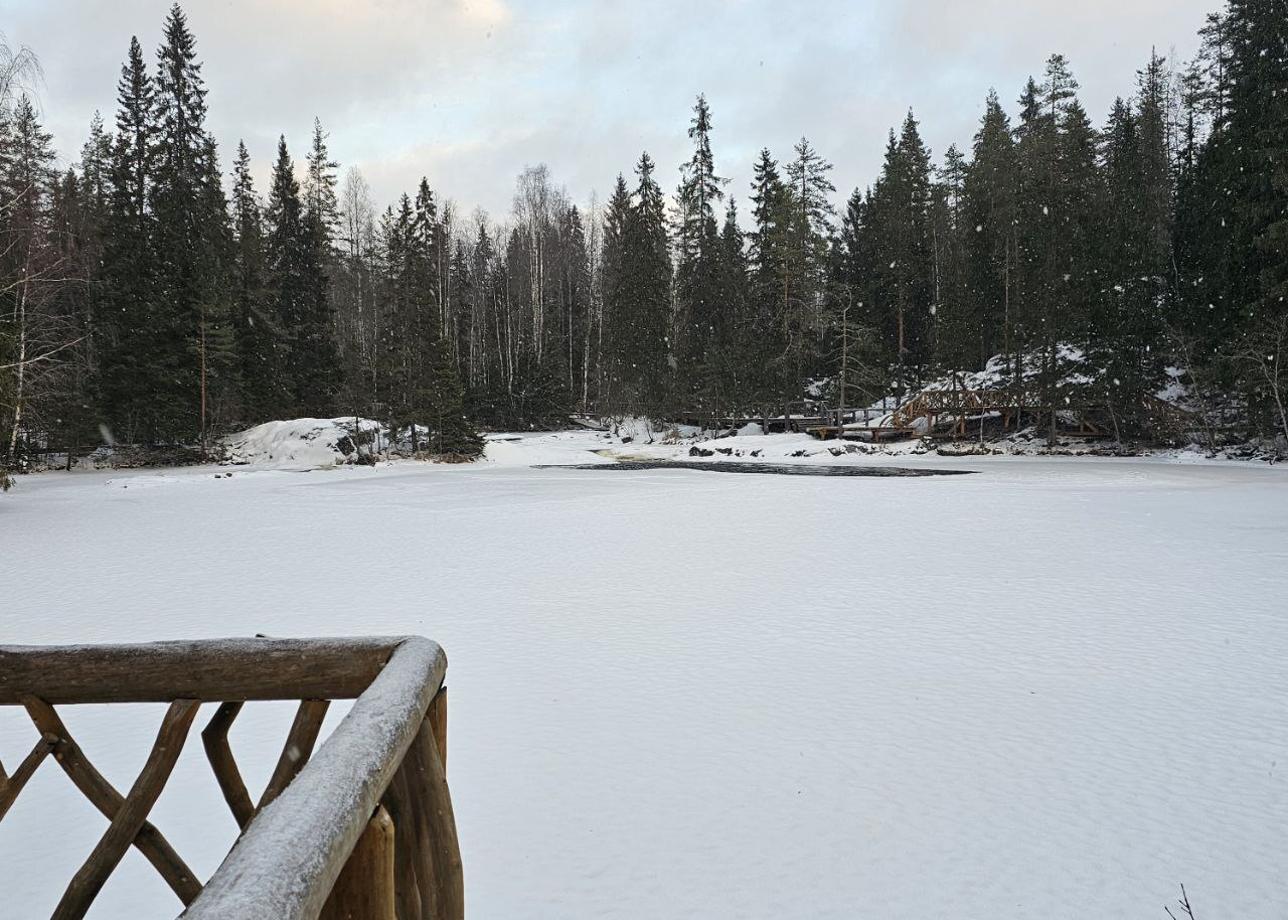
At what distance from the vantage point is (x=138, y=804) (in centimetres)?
180

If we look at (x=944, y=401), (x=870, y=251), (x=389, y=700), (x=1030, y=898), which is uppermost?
(x=870, y=251)

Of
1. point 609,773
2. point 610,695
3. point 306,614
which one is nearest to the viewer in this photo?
point 609,773

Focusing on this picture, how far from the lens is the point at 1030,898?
9.14 feet

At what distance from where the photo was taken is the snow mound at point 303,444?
97.9ft

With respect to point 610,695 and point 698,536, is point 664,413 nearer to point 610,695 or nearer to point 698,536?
point 698,536

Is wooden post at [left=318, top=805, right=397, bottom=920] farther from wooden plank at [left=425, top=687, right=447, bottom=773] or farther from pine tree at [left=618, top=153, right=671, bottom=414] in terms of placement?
pine tree at [left=618, top=153, right=671, bottom=414]

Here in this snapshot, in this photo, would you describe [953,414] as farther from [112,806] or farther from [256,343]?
[112,806]

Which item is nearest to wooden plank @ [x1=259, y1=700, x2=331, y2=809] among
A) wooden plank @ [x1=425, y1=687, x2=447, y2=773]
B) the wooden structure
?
wooden plank @ [x1=425, y1=687, x2=447, y2=773]

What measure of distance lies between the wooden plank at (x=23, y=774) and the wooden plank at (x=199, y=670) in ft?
0.44

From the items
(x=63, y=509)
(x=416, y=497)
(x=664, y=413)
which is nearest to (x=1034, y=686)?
(x=416, y=497)

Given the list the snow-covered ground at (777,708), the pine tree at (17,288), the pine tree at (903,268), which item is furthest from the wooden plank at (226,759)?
the pine tree at (903,268)

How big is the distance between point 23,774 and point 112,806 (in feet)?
0.72

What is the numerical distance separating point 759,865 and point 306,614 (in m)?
5.23

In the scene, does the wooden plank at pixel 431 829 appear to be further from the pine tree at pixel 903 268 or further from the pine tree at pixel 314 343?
the pine tree at pixel 903 268
